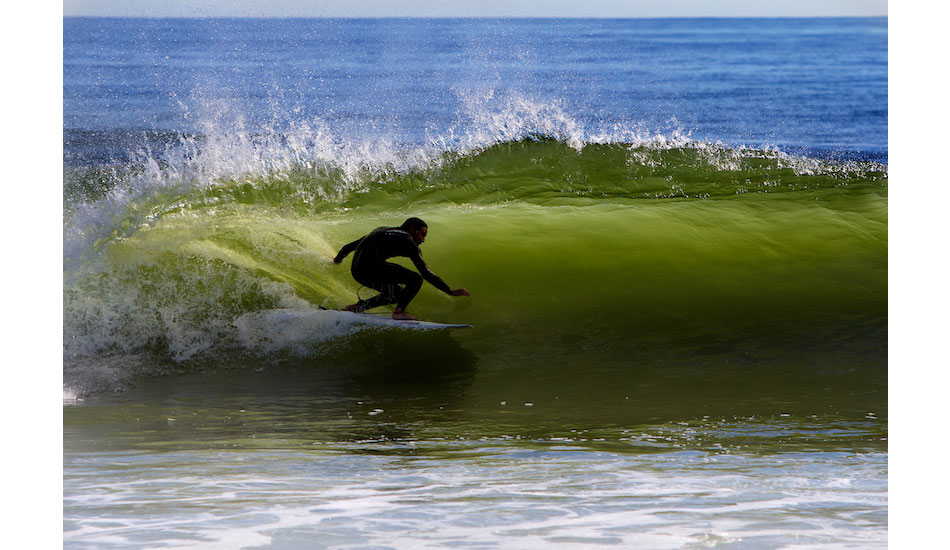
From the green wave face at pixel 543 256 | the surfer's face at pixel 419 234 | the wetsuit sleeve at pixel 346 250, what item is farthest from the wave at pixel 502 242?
the surfer's face at pixel 419 234

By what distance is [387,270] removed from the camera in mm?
4496

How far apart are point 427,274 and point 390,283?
198 millimetres

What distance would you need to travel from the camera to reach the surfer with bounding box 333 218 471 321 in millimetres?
4496

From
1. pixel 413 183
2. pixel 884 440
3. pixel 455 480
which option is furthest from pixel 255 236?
pixel 884 440

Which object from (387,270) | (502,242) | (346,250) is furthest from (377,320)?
(502,242)

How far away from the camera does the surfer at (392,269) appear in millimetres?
4496

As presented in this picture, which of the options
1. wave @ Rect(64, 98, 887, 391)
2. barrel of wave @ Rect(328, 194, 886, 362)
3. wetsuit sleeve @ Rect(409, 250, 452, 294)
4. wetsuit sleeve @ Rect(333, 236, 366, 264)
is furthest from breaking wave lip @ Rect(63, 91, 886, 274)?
wetsuit sleeve @ Rect(409, 250, 452, 294)

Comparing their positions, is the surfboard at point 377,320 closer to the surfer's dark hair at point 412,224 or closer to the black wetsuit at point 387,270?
the black wetsuit at point 387,270

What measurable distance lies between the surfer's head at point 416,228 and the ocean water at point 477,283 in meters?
0.35

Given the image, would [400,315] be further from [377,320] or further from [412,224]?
[412,224]

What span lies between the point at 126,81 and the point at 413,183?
5.39 feet

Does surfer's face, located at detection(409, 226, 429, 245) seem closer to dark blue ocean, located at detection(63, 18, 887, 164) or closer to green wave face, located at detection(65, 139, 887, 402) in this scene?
green wave face, located at detection(65, 139, 887, 402)

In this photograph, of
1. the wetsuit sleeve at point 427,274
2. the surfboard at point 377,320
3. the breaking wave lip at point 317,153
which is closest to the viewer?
the wetsuit sleeve at point 427,274

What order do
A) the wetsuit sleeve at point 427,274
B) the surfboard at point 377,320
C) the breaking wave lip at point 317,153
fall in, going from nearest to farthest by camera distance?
the wetsuit sleeve at point 427,274, the surfboard at point 377,320, the breaking wave lip at point 317,153
